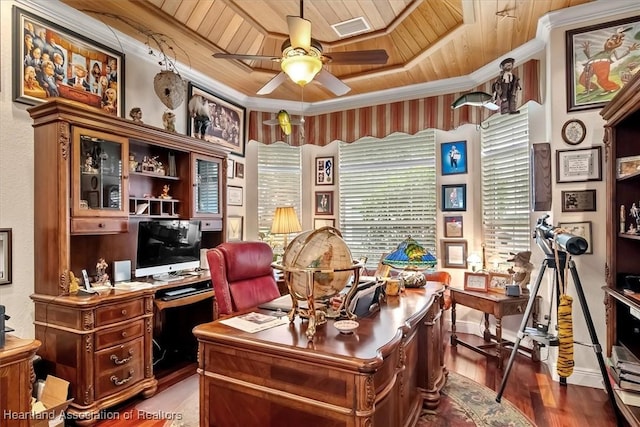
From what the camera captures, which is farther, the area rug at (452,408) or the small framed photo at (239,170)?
the small framed photo at (239,170)

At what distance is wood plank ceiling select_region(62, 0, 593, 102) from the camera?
288 cm

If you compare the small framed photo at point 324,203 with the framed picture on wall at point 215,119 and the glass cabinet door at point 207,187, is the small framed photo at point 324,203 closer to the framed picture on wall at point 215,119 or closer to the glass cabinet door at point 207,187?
the framed picture on wall at point 215,119

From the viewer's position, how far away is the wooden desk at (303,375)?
4.24 ft

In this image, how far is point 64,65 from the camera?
2.78 metres

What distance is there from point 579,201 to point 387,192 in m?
2.25

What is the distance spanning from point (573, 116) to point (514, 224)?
1.20 m

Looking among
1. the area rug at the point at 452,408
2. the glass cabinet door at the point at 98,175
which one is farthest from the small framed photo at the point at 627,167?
the glass cabinet door at the point at 98,175

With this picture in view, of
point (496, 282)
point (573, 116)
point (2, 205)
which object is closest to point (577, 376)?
point (496, 282)

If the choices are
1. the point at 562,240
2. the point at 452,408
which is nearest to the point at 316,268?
the point at 562,240

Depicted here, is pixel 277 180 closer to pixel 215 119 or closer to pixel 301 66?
pixel 215 119

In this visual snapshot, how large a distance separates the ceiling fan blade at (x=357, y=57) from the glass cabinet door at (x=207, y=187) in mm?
1803

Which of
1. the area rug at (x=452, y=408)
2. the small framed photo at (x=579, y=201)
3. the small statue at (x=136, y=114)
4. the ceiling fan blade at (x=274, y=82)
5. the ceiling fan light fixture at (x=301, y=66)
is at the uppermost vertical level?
the ceiling fan blade at (x=274, y=82)

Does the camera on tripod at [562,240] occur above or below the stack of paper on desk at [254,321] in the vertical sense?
above

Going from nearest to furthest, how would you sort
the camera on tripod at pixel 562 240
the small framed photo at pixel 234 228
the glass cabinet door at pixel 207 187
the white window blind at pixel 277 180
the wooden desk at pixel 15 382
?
1. the wooden desk at pixel 15 382
2. the camera on tripod at pixel 562 240
3. the glass cabinet door at pixel 207 187
4. the small framed photo at pixel 234 228
5. the white window blind at pixel 277 180
